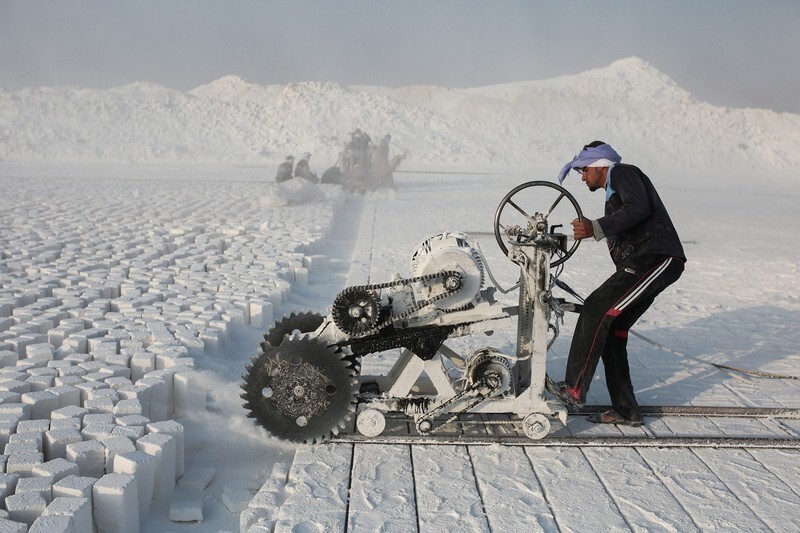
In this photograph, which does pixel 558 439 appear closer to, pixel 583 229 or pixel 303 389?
pixel 583 229

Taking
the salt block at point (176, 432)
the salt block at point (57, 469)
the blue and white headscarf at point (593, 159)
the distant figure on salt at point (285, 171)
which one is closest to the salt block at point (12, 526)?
the salt block at point (57, 469)

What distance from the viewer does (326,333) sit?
4.07m

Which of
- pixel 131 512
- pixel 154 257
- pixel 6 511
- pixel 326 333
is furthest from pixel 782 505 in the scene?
pixel 154 257

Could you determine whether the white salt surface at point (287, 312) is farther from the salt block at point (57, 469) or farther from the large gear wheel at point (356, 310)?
the large gear wheel at point (356, 310)

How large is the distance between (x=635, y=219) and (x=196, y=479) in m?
2.55

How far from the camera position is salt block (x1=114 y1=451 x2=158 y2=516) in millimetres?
3379

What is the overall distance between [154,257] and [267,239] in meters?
1.84

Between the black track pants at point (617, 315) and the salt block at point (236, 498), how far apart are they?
1.78 metres

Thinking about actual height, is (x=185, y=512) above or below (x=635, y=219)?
below

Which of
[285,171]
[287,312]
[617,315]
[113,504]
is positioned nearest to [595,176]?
[617,315]

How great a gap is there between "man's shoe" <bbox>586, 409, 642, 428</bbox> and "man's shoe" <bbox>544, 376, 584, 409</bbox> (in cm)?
11

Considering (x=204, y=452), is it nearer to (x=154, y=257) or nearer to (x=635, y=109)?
(x=154, y=257)

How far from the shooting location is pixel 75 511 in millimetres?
2934

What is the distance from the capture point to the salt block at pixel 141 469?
3.38 meters
